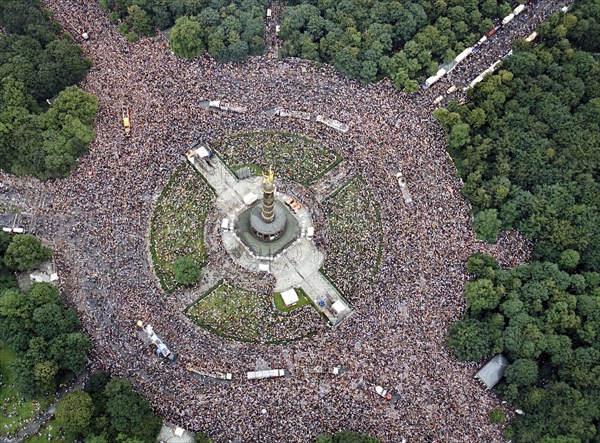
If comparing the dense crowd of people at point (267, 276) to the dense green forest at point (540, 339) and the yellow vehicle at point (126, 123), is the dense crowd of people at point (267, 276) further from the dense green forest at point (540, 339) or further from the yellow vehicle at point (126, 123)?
the dense green forest at point (540, 339)

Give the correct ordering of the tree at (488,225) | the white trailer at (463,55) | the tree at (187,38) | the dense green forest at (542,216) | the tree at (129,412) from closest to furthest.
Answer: the tree at (129,412), the dense green forest at (542,216), the tree at (488,225), the tree at (187,38), the white trailer at (463,55)

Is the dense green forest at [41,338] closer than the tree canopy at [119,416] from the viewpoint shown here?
No

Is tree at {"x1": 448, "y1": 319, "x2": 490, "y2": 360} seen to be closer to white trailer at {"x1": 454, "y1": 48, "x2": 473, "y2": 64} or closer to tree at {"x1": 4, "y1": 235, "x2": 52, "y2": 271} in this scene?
white trailer at {"x1": 454, "y1": 48, "x2": 473, "y2": 64}

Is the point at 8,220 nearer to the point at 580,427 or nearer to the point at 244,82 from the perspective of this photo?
the point at 244,82

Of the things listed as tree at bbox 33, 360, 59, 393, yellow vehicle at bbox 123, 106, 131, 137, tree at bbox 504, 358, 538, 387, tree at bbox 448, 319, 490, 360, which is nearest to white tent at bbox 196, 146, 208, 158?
yellow vehicle at bbox 123, 106, 131, 137

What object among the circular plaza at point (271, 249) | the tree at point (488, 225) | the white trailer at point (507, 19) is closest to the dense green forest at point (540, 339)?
the circular plaza at point (271, 249)

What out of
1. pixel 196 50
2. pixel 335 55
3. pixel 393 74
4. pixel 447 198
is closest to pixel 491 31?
pixel 393 74
